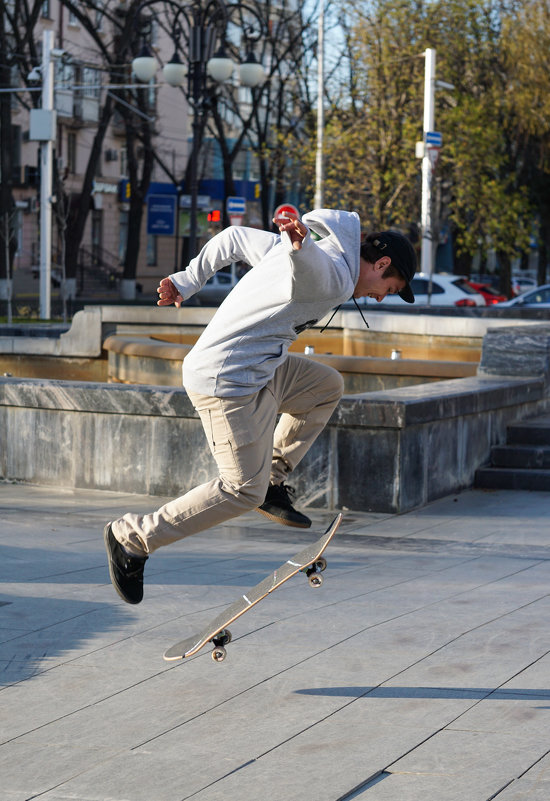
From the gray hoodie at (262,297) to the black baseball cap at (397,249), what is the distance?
0.31ft

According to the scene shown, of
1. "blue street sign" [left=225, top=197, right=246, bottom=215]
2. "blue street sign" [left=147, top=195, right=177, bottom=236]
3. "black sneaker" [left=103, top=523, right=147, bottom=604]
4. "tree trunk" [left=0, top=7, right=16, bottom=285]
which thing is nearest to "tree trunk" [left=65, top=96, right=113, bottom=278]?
"tree trunk" [left=0, top=7, right=16, bottom=285]

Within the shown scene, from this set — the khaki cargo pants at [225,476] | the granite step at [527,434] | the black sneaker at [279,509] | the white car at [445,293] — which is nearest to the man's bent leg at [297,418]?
the black sneaker at [279,509]

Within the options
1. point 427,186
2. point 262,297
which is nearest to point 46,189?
point 427,186

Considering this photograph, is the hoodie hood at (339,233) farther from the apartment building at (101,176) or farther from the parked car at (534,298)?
the apartment building at (101,176)

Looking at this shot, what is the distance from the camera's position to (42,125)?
29812 millimetres

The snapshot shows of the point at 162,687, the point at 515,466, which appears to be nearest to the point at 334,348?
the point at 515,466

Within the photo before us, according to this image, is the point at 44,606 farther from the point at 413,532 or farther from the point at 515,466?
the point at 515,466

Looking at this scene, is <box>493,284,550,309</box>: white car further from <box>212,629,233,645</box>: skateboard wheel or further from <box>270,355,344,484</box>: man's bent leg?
<box>212,629,233,645</box>: skateboard wheel

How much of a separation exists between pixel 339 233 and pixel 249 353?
22.2 inches

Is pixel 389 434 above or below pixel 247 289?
below

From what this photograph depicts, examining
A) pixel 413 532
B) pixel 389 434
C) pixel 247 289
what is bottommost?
pixel 413 532

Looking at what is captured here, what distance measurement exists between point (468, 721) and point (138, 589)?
1435 millimetres

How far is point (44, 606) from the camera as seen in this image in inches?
223

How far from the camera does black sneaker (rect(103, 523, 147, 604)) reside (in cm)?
484
